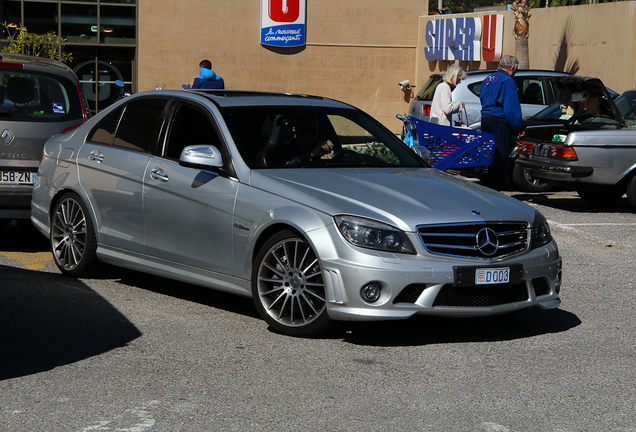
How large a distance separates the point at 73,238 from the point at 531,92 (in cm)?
1017

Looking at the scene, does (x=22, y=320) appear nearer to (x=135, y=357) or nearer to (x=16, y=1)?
(x=135, y=357)

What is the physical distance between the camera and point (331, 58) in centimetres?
2908

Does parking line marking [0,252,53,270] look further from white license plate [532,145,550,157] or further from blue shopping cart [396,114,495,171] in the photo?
white license plate [532,145,550,157]

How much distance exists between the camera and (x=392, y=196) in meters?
5.66

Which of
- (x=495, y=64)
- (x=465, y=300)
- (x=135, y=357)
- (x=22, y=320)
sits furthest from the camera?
(x=495, y=64)

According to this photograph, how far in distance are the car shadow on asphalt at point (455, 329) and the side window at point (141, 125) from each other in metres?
2.18

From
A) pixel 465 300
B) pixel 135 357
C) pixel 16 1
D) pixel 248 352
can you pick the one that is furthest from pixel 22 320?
pixel 16 1

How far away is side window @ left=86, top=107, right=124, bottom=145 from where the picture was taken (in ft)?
23.8

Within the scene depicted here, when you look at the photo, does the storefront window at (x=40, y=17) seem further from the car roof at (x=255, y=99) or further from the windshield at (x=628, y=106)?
the car roof at (x=255, y=99)

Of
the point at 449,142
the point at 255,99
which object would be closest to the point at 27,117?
the point at 255,99

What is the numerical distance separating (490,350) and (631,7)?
1747 centimetres

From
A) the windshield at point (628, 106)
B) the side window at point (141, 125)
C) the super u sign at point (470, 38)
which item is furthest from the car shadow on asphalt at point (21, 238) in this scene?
the super u sign at point (470, 38)

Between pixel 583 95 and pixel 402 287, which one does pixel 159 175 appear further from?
pixel 583 95

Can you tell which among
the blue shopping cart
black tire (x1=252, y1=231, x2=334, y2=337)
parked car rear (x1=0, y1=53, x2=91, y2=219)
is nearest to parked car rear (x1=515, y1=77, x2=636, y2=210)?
the blue shopping cart
